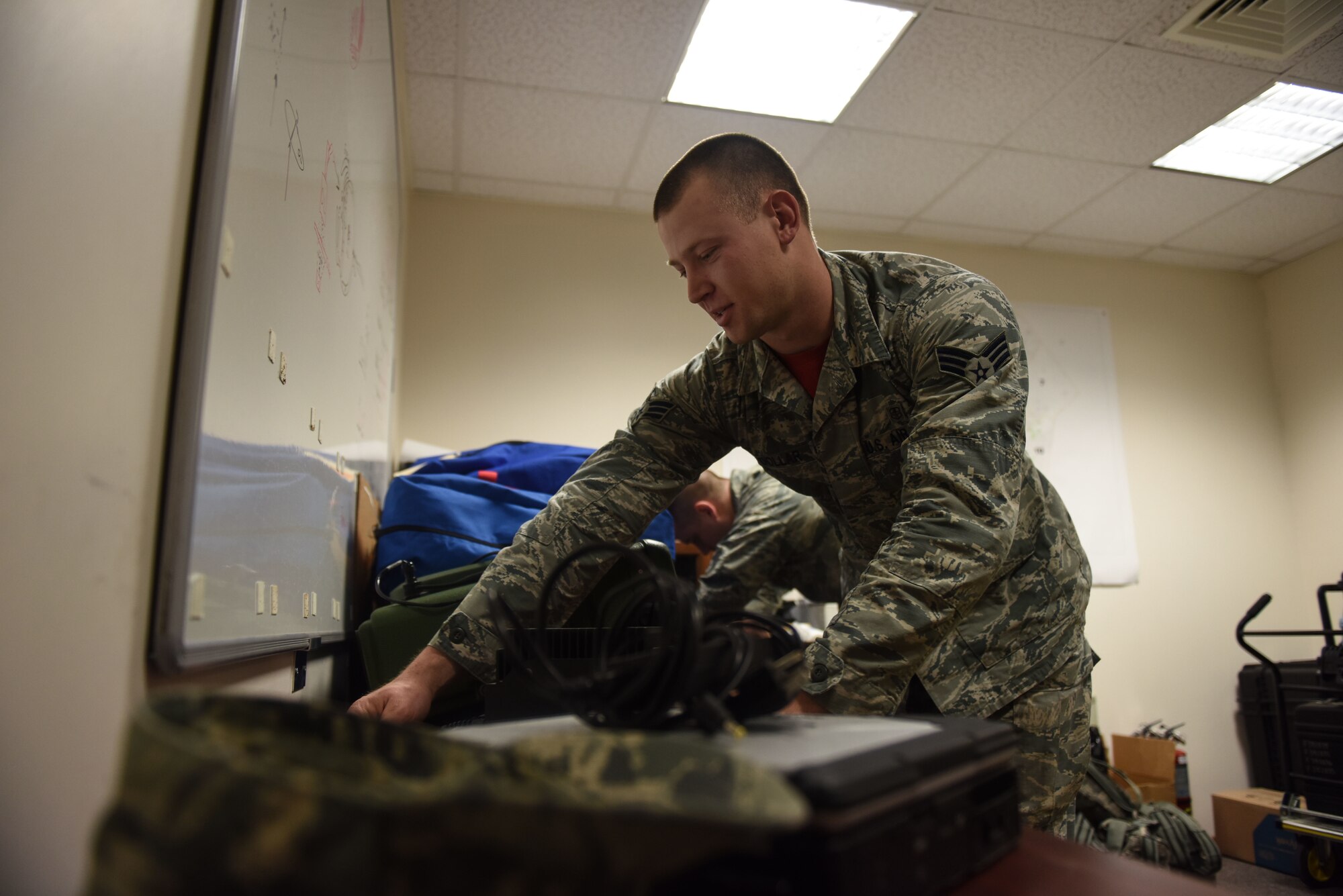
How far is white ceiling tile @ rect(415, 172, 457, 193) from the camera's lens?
2961 millimetres

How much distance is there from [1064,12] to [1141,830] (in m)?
2.33

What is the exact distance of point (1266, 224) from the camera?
11.3ft

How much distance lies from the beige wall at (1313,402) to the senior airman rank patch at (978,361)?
3.74 meters

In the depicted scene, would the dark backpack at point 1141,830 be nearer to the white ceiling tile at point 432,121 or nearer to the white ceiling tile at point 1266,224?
the white ceiling tile at point 1266,224

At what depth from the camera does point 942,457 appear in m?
0.81

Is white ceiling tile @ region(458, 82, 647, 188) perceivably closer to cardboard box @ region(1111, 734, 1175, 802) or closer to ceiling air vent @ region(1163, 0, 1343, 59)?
ceiling air vent @ region(1163, 0, 1343, 59)

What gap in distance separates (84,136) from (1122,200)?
356 cm

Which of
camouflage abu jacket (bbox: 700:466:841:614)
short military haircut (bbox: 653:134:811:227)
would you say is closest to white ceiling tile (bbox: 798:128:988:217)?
camouflage abu jacket (bbox: 700:466:841:614)

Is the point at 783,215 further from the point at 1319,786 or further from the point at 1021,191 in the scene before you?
the point at 1319,786

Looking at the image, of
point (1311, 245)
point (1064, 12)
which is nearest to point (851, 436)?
point (1064, 12)

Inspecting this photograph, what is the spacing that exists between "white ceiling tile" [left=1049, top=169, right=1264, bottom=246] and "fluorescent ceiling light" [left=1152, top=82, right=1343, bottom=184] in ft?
0.22

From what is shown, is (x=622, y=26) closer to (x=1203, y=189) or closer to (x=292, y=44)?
(x=292, y=44)

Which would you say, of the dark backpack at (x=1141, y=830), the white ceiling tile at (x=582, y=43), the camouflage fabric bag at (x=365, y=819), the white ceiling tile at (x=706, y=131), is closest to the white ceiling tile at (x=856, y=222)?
the white ceiling tile at (x=706, y=131)

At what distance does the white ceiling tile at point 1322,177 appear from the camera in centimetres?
296
